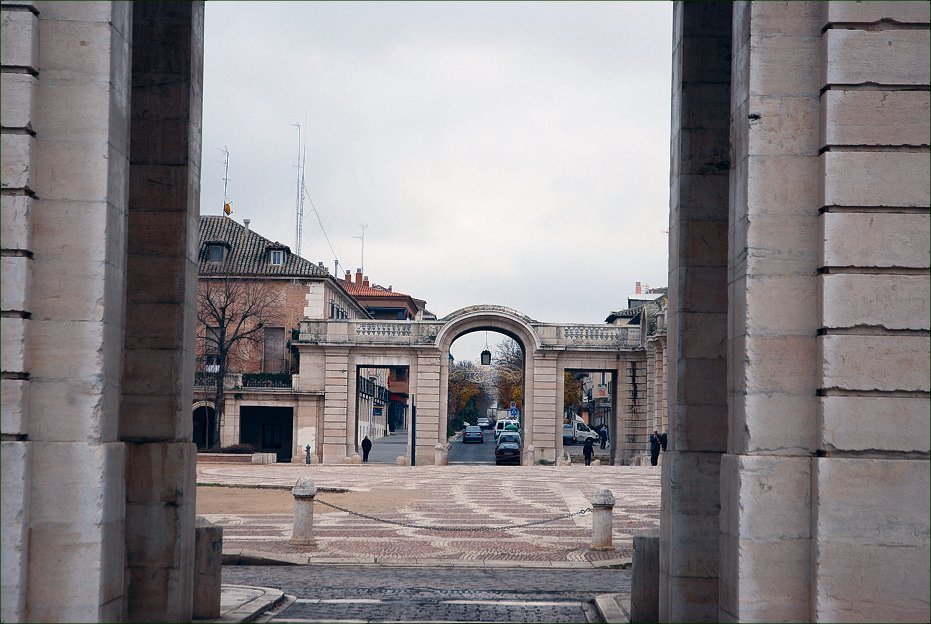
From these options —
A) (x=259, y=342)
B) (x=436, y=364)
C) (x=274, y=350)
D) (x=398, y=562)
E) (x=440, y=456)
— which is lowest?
(x=440, y=456)

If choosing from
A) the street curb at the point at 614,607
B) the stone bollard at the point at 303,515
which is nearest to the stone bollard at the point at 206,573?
the street curb at the point at 614,607

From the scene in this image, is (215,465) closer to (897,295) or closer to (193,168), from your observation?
(193,168)

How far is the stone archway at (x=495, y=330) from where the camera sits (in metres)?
50.8

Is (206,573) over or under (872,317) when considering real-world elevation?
under

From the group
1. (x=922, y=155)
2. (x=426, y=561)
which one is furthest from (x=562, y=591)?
(x=922, y=155)

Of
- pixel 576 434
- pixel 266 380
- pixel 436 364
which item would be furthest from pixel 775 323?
pixel 576 434

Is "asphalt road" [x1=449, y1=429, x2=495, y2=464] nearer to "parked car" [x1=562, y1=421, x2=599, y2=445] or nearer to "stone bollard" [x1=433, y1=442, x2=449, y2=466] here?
"stone bollard" [x1=433, y1=442, x2=449, y2=466]

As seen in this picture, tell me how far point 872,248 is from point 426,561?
10082mm

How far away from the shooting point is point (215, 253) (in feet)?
200

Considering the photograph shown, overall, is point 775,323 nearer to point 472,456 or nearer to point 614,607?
point 614,607

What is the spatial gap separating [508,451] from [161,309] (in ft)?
143

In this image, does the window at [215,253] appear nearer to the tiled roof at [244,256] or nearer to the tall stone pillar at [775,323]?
the tiled roof at [244,256]

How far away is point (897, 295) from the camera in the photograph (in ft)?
23.9

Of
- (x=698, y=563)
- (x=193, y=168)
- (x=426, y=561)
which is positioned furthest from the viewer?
(x=426, y=561)
